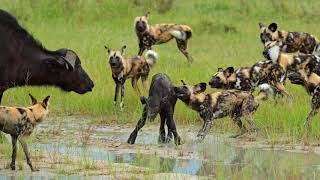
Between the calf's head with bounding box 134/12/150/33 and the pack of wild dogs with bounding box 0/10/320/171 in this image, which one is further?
the calf's head with bounding box 134/12/150/33

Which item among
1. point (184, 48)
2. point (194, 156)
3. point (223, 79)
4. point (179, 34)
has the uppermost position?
point (179, 34)

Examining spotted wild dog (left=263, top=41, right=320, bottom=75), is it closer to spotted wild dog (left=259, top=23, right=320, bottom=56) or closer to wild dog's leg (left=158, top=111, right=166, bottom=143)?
spotted wild dog (left=259, top=23, right=320, bottom=56)

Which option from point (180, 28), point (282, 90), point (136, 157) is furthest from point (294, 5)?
point (136, 157)

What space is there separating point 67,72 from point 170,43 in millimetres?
10135

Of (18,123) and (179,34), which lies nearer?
(18,123)

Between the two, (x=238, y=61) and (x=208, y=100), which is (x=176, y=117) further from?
(x=238, y=61)

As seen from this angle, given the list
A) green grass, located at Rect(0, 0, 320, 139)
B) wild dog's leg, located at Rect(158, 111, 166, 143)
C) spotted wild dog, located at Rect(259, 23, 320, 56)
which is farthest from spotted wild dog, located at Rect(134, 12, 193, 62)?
wild dog's leg, located at Rect(158, 111, 166, 143)

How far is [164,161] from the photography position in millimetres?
8812

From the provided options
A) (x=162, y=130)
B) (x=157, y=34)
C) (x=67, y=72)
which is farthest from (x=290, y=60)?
(x=157, y=34)

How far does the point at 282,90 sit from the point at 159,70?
3.21 metres

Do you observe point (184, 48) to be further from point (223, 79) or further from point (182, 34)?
point (223, 79)

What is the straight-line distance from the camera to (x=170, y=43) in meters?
20.4

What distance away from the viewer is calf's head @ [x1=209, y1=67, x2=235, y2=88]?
12.0 m

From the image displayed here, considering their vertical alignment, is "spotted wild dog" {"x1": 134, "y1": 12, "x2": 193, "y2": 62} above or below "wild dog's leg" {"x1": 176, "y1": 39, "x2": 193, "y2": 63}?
above
